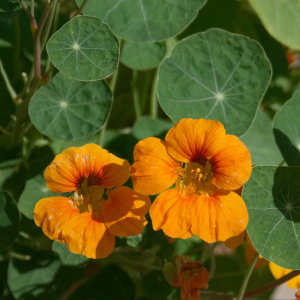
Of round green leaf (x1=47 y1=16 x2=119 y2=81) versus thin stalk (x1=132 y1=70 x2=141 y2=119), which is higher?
round green leaf (x1=47 y1=16 x2=119 y2=81)

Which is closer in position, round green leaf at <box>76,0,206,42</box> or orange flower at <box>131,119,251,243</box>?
orange flower at <box>131,119,251,243</box>

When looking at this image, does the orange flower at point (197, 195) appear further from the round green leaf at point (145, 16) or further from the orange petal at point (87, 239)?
the round green leaf at point (145, 16)

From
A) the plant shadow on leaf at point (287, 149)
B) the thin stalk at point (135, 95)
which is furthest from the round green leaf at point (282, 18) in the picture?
the thin stalk at point (135, 95)

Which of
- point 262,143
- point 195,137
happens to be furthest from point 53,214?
point 262,143

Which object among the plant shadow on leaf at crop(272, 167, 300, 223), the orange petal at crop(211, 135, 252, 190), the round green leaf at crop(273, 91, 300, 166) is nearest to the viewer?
the orange petal at crop(211, 135, 252, 190)

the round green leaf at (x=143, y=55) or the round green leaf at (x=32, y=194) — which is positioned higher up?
the round green leaf at (x=143, y=55)

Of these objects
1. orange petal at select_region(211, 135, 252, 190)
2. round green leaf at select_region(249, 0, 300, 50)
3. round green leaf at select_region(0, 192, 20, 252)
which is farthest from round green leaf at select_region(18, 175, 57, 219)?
round green leaf at select_region(249, 0, 300, 50)

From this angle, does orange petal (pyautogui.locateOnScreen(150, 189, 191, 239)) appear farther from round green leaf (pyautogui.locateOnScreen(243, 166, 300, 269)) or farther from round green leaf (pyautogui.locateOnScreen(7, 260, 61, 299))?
round green leaf (pyautogui.locateOnScreen(7, 260, 61, 299))
